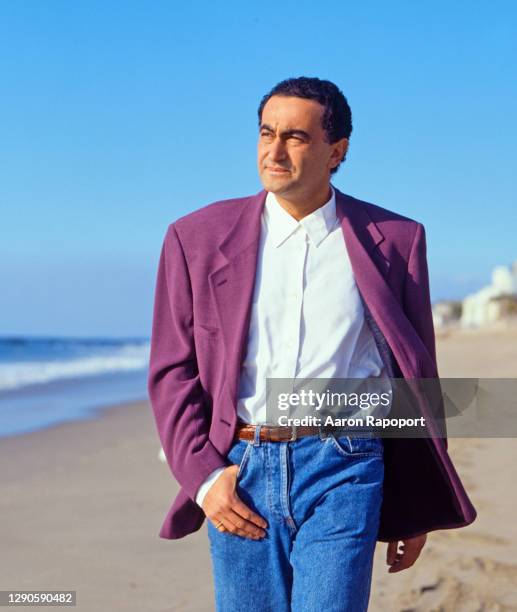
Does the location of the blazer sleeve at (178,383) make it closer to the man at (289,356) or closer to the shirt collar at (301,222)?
the man at (289,356)

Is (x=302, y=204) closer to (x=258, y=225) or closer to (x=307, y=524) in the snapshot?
(x=258, y=225)

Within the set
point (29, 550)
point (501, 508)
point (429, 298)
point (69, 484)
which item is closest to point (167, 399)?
point (429, 298)

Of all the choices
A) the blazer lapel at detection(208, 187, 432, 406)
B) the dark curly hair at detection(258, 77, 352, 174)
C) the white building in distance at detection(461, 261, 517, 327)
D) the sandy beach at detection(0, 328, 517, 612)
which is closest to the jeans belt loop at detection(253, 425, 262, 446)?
the blazer lapel at detection(208, 187, 432, 406)

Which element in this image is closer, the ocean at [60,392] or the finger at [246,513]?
the finger at [246,513]

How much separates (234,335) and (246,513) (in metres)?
0.52

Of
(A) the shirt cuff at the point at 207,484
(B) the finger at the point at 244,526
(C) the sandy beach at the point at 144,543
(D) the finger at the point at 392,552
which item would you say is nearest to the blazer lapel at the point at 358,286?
(A) the shirt cuff at the point at 207,484

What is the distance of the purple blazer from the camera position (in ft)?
9.39

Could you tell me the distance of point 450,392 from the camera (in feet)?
10.3

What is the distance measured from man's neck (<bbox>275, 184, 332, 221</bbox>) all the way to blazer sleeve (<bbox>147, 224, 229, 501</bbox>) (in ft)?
1.18

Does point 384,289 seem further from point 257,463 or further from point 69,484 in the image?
point 69,484

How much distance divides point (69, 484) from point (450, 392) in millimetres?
5733

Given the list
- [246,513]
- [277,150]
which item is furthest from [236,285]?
[246,513]

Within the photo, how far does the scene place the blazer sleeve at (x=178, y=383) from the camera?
2844mm

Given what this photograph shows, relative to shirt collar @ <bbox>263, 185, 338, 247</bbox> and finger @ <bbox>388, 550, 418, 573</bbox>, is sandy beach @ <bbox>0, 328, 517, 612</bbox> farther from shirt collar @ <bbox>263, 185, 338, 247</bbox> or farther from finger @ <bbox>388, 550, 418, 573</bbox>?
shirt collar @ <bbox>263, 185, 338, 247</bbox>
